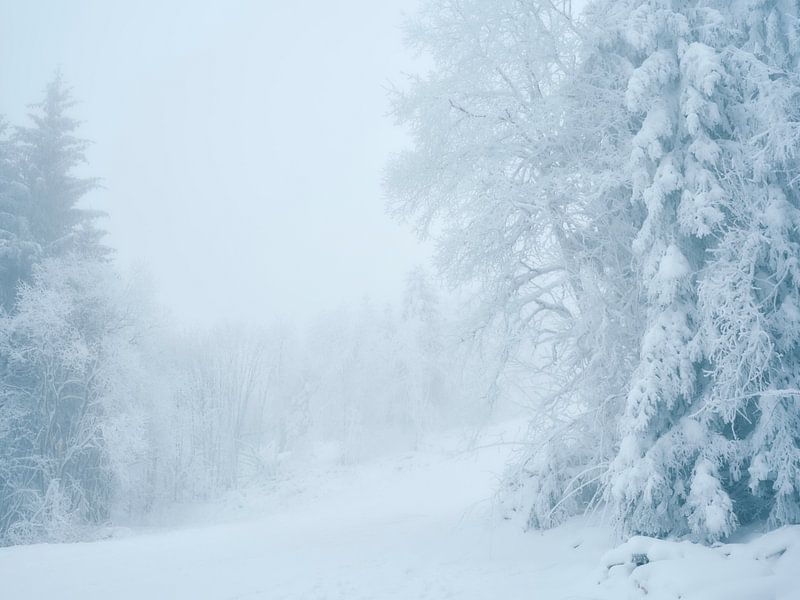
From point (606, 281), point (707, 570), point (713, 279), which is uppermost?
point (606, 281)

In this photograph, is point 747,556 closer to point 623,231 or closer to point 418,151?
point 623,231

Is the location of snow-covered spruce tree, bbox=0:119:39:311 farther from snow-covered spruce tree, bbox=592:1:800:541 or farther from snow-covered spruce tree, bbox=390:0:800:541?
snow-covered spruce tree, bbox=592:1:800:541

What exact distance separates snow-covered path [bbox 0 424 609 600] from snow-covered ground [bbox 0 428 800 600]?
0.03 metres

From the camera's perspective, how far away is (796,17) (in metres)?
7.04

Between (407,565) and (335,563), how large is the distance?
160cm

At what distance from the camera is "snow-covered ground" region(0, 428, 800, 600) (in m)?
5.61

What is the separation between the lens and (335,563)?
1020cm

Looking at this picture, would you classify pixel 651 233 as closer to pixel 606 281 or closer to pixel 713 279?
pixel 713 279

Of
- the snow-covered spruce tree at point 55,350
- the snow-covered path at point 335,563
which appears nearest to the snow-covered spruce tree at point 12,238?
the snow-covered spruce tree at point 55,350

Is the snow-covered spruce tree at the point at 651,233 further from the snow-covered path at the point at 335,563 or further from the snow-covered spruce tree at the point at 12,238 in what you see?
the snow-covered spruce tree at the point at 12,238

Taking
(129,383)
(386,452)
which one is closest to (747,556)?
(129,383)

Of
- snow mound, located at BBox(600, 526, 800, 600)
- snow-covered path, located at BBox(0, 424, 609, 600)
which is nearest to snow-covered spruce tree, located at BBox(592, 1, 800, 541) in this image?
snow mound, located at BBox(600, 526, 800, 600)

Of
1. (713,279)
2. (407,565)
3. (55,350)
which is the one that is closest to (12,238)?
(55,350)

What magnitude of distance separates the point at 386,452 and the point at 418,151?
32860mm
